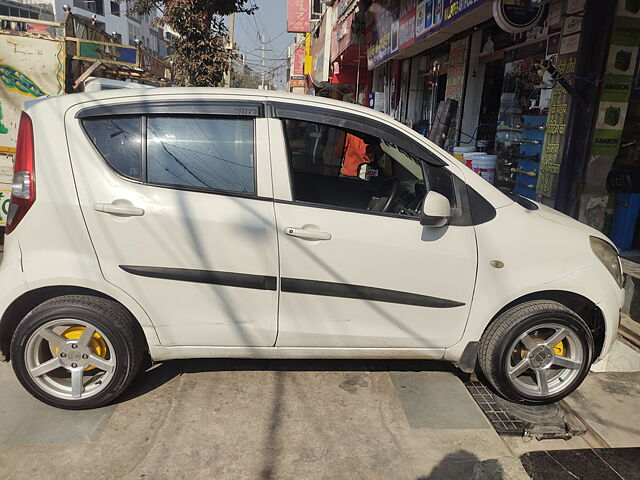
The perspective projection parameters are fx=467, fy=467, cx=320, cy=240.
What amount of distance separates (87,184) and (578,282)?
2959mm

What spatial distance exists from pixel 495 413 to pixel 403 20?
7.83m

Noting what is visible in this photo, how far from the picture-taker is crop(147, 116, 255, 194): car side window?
8.77 ft

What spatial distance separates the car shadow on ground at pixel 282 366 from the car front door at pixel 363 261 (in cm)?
54

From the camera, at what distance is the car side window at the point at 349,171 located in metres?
2.89

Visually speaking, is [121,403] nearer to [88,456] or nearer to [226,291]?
[88,456]

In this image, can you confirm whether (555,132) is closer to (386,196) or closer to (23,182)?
(386,196)

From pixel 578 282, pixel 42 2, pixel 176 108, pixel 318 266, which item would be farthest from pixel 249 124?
pixel 42 2

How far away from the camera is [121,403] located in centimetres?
289

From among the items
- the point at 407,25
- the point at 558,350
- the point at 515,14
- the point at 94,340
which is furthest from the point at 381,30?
the point at 94,340

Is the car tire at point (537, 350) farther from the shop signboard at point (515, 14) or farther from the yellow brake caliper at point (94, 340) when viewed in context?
the shop signboard at point (515, 14)

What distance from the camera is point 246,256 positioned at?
8.71 ft

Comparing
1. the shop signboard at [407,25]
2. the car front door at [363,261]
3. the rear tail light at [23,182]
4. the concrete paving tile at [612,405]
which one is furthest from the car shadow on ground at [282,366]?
the shop signboard at [407,25]

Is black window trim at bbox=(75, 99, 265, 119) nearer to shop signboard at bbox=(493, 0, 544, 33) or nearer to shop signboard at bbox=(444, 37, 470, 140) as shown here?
shop signboard at bbox=(493, 0, 544, 33)

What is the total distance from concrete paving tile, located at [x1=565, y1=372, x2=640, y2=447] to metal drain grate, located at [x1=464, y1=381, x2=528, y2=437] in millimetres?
505
